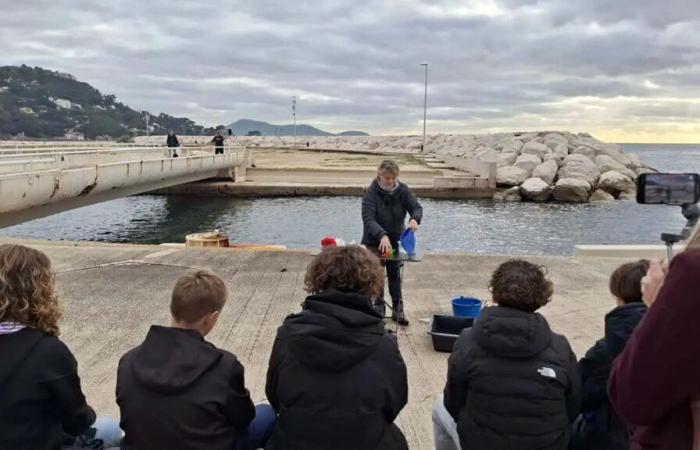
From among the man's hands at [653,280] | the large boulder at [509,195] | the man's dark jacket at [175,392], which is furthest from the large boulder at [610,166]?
the man's hands at [653,280]

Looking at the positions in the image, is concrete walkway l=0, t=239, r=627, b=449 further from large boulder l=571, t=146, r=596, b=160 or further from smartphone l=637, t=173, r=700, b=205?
large boulder l=571, t=146, r=596, b=160

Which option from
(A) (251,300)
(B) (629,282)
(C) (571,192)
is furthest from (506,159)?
(B) (629,282)

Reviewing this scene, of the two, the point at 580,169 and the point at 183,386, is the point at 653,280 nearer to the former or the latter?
the point at 183,386

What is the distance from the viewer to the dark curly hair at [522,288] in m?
2.62

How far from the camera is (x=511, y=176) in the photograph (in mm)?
36375

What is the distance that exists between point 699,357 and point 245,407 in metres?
1.80

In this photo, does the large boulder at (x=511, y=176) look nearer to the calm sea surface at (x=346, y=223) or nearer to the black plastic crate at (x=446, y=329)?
the calm sea surface at (x=346, y=223)

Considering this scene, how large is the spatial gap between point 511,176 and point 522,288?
115 ft

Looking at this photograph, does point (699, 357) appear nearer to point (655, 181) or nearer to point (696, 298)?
point (696, 298)

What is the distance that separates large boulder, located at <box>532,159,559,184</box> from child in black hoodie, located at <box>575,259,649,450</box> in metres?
34.4

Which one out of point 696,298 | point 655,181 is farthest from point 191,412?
point 655,181

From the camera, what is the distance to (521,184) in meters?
35.4

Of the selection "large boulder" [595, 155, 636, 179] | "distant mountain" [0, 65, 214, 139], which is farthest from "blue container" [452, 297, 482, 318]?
"distant mountain" [0, 65, 214, 139]

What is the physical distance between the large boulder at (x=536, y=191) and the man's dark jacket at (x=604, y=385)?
106 feet
